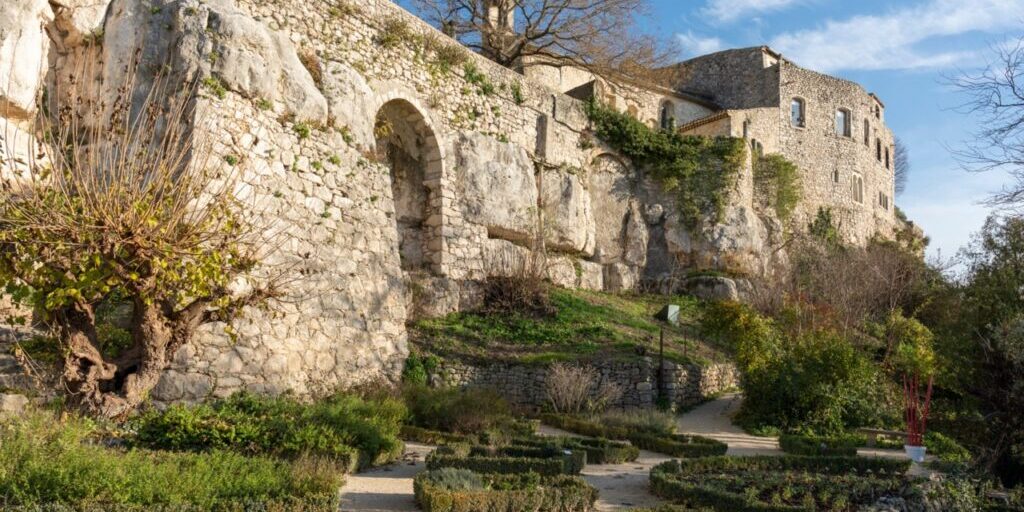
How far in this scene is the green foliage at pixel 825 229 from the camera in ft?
101

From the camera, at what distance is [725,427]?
14.5 metres

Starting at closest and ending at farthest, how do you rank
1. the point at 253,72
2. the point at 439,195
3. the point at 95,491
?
1. the point at 95,491
2. the point at 253,72
3. the point at 439,195

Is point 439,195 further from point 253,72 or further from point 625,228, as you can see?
point 625,228

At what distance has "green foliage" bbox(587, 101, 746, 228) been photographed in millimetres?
24984

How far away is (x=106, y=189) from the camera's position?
26.8ft

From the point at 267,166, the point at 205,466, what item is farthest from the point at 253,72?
the point at 205,466

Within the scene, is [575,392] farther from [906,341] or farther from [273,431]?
[906,341]

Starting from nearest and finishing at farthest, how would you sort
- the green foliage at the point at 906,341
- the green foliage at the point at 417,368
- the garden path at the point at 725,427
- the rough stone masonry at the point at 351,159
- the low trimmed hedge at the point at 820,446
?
1. the low trimmed hedge at the point at 820,446
2. the rough stone masonry at the point at 351,159
3. the garden path at the point at 725,427
4. the green foliage at the point at 417,368
5. the green foliage at the point at 906,341

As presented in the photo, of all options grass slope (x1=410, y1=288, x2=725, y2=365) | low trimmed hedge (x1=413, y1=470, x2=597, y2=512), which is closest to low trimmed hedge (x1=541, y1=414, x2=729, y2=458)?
grass slope (x1=410, y1=288, x2=725, y2=365)

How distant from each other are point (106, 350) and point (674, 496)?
748cm

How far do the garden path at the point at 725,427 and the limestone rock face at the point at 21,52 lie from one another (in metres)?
11.5

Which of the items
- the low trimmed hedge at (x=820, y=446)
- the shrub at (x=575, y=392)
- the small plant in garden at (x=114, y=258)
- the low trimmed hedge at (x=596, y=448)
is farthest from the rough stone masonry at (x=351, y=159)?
the low trimmed hedge at (x=820, y=446)

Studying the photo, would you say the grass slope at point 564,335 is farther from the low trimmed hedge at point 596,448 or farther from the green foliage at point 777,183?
the green foliage at point 777,183

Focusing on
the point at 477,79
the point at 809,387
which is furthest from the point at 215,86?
the point at 809,387
